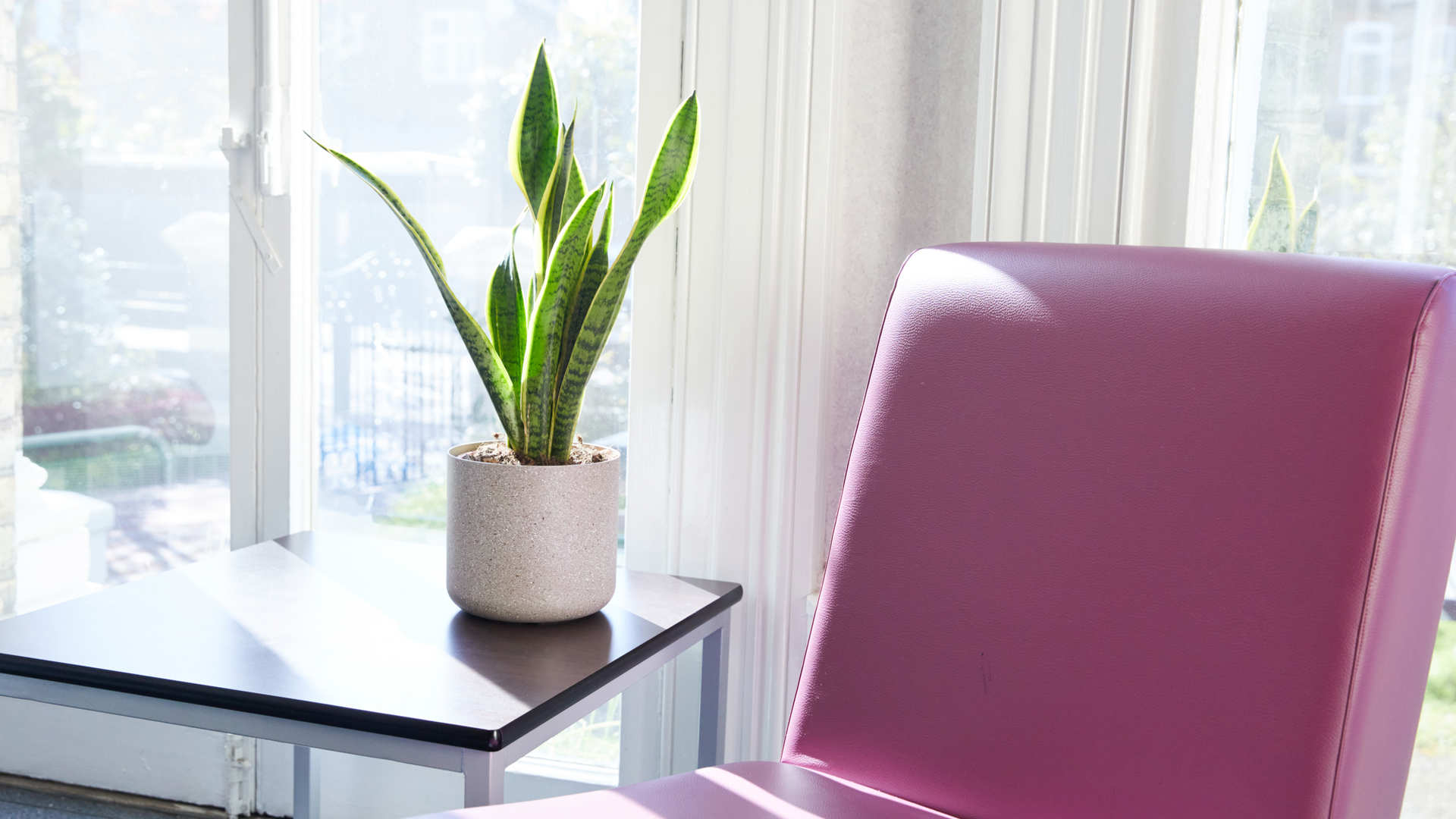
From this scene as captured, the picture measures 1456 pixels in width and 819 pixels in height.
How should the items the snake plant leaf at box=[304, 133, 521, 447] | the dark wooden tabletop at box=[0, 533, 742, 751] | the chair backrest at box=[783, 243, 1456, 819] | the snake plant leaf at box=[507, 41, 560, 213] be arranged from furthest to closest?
the snake plant leaf at box=[507, 41, 560, 213], the snake plant leaf at box=[304, 133, 521, 447], the dark wooden tabletop at box=[0, 533, 742, 751], the chair backrest at box=[783, 243, 1456, 819]

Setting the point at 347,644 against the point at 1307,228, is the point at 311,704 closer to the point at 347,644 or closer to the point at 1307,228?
the point at 347,644

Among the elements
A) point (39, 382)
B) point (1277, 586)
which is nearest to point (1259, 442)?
point (1277, 586)

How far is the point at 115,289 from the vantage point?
5.92ft

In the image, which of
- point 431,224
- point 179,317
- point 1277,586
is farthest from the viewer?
point 179,317

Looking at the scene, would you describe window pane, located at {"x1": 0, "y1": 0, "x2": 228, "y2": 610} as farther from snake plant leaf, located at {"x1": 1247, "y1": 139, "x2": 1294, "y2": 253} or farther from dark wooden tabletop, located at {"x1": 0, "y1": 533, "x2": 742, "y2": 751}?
snake plant leaf, located at {"x1": 1247, "y1": 139, "x2": 1294, "y2": 253}

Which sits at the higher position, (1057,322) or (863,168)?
(863,168)

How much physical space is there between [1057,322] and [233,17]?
124 centimetres

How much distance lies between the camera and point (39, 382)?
1837mm

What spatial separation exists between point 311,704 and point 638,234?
0.50 m

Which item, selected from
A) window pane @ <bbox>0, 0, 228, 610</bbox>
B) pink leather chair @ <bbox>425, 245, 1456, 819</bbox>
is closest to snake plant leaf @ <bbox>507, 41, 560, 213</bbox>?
pink leather chair @ <bbox>425, 245, 1456, 819</bbox>

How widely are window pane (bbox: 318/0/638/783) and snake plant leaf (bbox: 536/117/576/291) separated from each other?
1.16 feet

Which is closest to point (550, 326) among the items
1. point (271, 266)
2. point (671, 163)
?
point (671, 163)

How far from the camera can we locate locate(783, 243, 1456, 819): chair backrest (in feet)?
2.76

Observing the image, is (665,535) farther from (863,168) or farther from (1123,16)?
(1123,16)
